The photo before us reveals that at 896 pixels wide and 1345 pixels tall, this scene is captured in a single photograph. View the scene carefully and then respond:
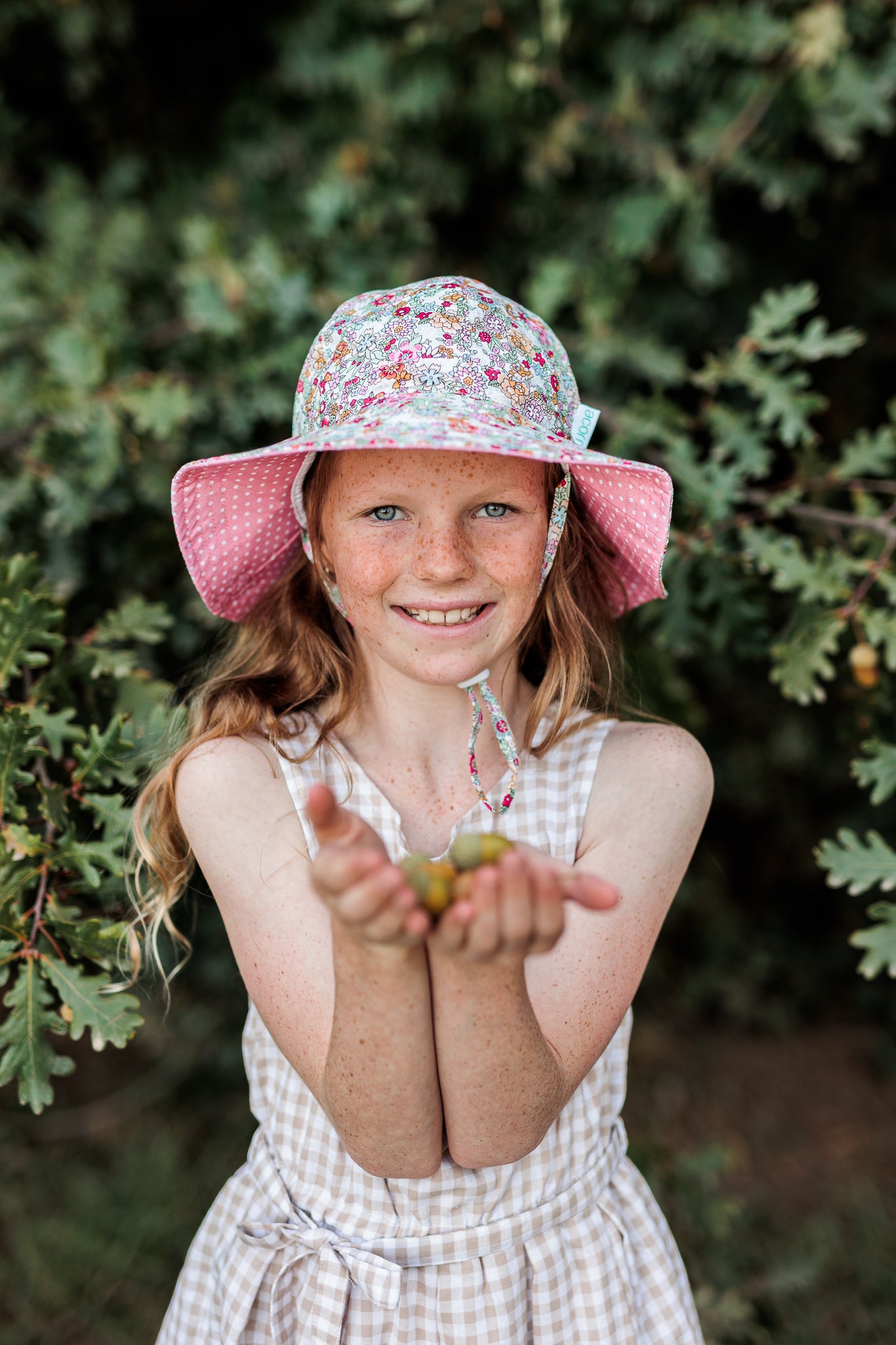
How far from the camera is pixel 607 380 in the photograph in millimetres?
2709

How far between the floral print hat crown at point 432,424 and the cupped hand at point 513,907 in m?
0.48

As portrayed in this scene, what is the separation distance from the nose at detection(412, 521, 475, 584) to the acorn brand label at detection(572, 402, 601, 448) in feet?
0.79

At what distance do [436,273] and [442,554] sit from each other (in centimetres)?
181

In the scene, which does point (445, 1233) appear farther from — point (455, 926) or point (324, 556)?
point (324, 556)

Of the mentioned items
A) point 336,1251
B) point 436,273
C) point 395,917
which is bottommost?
point 336,1251

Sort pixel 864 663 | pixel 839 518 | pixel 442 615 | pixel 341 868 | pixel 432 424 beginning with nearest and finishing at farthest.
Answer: pixel 341 868 < pixel 432 424 < pixel 442 615 < pixel 864 663 < pixel 839 518

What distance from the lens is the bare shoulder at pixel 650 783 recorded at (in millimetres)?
1405

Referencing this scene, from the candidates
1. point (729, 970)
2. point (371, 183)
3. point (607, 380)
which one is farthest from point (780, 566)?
point (729, 970)

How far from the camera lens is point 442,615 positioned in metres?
1.35

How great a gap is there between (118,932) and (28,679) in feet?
1.61

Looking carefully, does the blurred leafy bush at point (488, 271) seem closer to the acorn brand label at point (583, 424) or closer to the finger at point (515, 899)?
the acorn brand label at point (583, 424)

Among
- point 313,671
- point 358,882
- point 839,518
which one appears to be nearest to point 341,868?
point 358,882

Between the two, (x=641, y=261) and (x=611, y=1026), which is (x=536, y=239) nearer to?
(x=641, y=261)

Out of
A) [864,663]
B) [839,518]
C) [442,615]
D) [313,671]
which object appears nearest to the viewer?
[442,615]
